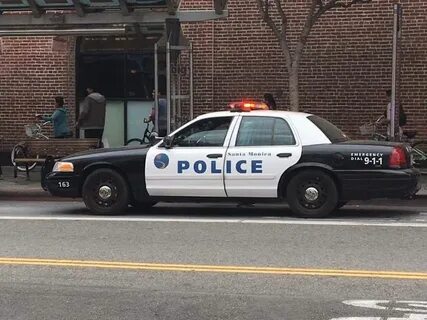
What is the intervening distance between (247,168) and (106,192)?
214 cm

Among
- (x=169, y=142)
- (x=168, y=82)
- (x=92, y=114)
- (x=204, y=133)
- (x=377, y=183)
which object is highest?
(x=168, y=82)

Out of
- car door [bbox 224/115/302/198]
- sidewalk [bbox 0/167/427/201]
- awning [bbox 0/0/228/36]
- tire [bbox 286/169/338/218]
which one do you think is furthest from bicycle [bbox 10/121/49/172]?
tire [bbox 286/169/338/218]

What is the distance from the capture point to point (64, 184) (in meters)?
9.76

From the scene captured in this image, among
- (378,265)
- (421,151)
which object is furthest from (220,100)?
(378,265)

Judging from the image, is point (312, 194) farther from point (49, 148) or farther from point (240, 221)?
point (49, 148)

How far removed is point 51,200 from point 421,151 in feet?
26.7

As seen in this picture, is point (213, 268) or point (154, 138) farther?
point (154, 138)

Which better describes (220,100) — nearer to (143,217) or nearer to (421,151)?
(421,151)

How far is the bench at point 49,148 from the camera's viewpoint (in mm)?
13266

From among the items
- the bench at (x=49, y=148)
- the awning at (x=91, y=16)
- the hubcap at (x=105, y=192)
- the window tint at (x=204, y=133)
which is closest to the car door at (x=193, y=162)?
the window tint at (x=204, y=133)

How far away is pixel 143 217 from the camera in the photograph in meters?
9.56

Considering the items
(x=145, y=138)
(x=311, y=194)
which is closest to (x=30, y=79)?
(x=145, y=138)

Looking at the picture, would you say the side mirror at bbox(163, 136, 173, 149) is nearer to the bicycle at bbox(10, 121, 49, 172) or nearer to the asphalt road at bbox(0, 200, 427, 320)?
the asphalt road at bbox(0, 200, 427, 320)

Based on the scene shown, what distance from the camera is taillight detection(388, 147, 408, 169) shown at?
8859 millimetres
